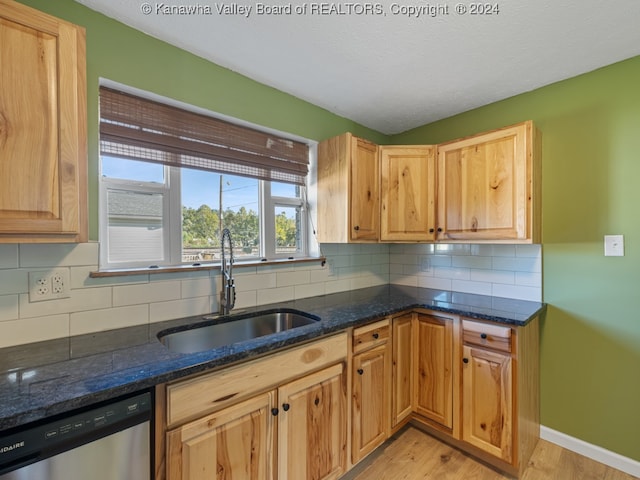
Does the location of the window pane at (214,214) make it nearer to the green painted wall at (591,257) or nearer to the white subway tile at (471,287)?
the white subway tile at (471,287)

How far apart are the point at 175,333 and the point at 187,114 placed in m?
1.19

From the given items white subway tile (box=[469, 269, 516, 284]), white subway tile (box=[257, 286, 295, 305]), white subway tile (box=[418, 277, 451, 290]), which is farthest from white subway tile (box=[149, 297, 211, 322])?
white subway tile (box=[469, 269, 516, 284])

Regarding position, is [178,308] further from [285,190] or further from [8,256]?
[285,190]

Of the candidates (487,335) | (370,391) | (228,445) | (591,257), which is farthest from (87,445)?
(591,257)

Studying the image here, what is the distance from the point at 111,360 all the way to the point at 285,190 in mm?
1511

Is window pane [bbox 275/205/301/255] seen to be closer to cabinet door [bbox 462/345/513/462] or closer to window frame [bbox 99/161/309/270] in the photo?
window frame [bbox 99/161/309/270]

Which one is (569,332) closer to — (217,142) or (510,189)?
(510,189)

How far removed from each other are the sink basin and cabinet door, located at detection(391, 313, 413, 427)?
0.63m

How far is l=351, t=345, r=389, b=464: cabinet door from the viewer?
1.66 m

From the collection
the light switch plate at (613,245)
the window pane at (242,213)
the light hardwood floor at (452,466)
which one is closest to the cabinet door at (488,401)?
the light hardwood floor at (452,466)

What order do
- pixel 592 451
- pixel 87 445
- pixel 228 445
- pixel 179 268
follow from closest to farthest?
1. pixel 87 445
2. pixel 228 445
3. pixel 179 268
4. pixel 592 451

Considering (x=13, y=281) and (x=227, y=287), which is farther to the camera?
(x=227, y=287)

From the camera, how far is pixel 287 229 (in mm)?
2264

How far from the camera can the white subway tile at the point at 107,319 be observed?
52.2 inches
